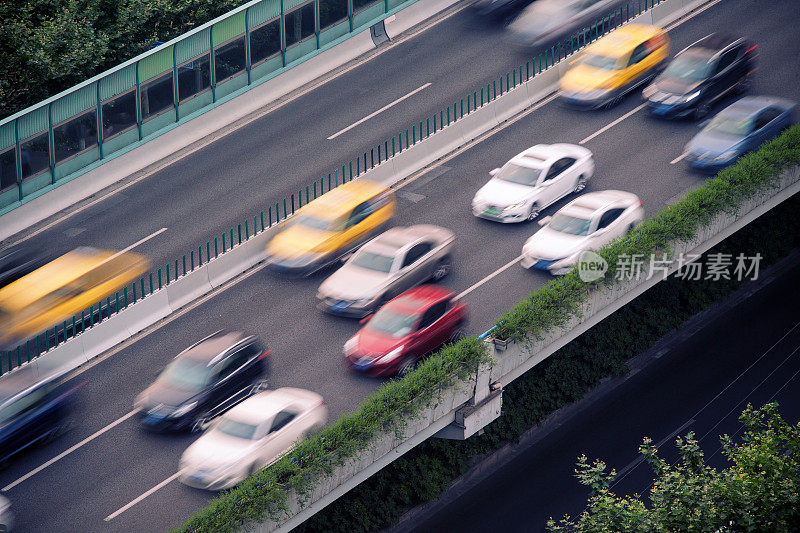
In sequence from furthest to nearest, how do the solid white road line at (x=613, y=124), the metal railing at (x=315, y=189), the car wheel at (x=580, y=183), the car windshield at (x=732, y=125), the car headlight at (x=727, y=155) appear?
the solid white road line at (x=613, y=124) → the car windshield at (x=732, y=125) → the car headlight at (x=727, y=155) → the car wheel at (x=580, y=183) → the metal railing at (x=315, y=189)

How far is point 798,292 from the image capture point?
41125 millimetres

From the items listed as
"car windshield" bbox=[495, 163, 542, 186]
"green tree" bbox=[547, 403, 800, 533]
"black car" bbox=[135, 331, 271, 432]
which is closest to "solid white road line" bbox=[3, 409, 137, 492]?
"black car" bbox=[135, 331, 271, 432]

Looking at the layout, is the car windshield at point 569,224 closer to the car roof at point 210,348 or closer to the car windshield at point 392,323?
the car windshield at point 392,323

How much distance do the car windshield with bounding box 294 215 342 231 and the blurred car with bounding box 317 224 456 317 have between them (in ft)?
4.64

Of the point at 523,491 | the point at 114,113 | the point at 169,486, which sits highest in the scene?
the point at 114,113

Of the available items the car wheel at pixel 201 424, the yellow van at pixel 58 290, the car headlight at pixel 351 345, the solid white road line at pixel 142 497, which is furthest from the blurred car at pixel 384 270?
the solid white road line at pixel 142 497

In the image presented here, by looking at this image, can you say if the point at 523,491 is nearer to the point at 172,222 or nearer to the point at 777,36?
the point at 172,222

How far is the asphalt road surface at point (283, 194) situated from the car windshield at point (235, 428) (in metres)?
1.38

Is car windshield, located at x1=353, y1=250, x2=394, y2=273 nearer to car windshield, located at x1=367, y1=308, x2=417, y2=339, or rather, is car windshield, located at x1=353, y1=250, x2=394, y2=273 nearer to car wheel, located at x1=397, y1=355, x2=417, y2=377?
car windshield, located at x1=367, y1=308, x2=417, y2=339

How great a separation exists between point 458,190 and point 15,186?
531 inches

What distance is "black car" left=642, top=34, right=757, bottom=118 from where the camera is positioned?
38375 millimetres

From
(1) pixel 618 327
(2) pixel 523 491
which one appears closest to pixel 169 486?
(2) pixel 523 491

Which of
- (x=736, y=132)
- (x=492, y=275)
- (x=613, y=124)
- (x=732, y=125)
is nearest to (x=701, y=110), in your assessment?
Result: (x=732, y=125)

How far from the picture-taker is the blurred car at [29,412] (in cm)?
2792
